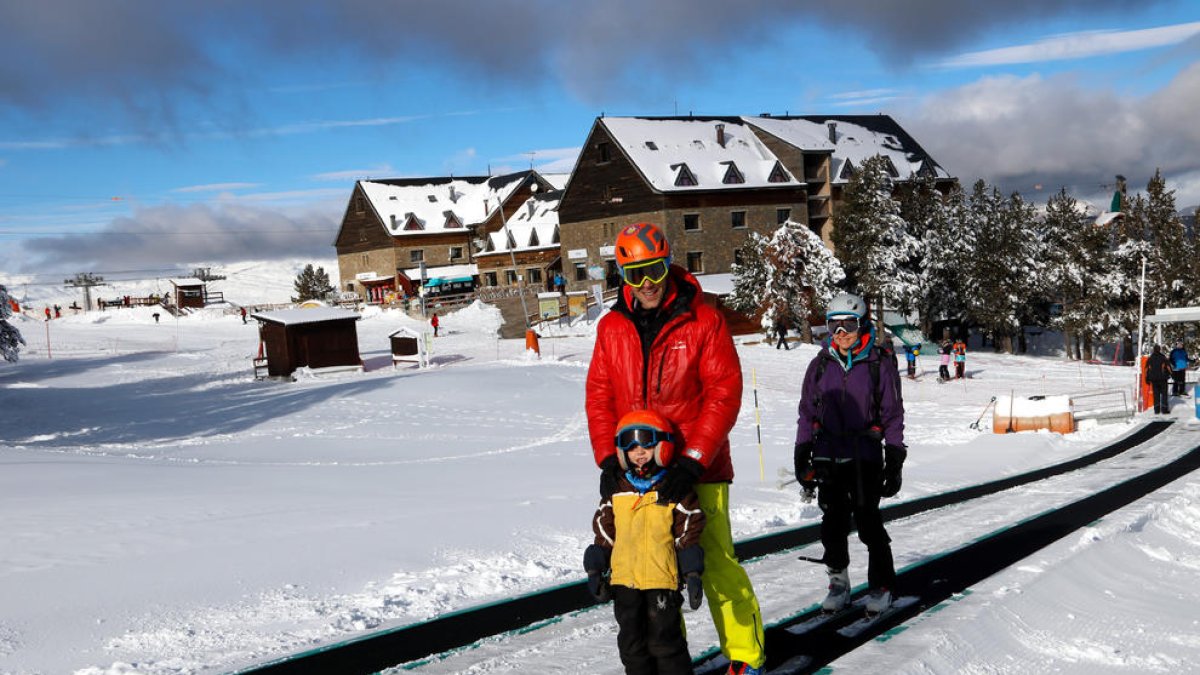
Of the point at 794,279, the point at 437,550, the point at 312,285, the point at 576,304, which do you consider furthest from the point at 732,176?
the point at 437,550

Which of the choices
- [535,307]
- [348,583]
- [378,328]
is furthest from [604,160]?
[348,583]

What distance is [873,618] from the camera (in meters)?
5.93

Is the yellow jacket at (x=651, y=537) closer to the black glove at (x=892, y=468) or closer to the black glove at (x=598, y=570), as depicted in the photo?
the black glove at (x=598, y=570)

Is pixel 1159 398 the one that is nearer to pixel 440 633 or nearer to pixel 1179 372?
pixel 1179 372

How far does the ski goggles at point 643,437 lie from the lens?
4324mm

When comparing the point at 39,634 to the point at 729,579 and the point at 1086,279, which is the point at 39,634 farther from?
the point at 1086,279

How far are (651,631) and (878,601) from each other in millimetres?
2187

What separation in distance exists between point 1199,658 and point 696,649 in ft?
8.31

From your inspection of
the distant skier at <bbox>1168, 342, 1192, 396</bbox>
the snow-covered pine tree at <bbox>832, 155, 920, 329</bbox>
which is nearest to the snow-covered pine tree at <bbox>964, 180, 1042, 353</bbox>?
the snow-covered pine tree at <bbox>832, 155, 920, 329</bbox>

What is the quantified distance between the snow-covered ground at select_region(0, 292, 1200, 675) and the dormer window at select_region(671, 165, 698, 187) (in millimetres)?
41948

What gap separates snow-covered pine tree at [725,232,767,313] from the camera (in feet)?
161

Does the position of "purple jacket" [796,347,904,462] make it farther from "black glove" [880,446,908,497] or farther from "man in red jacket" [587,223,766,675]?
"man in red jacket" [587,223,766,675]

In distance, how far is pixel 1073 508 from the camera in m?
10.4

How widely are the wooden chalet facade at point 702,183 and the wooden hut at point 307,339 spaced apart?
27.9 m
